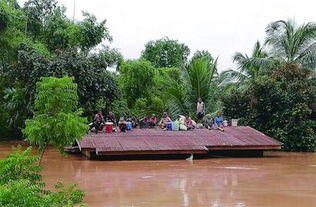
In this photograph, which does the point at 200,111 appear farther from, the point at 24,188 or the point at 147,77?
the point at 24,188

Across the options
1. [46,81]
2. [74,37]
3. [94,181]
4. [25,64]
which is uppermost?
[74,37]

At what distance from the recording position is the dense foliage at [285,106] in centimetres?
2125

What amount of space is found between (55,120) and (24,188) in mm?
5924

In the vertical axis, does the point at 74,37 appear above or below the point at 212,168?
above

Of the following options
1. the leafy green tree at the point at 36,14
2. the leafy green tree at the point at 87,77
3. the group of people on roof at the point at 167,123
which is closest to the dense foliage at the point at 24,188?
the group of people on roof at the point at 167,123

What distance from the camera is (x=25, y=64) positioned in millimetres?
21672

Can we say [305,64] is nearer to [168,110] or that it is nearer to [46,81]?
[168,110]

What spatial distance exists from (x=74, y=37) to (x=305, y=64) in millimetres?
11810

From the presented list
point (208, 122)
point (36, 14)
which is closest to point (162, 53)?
point (36, 14)

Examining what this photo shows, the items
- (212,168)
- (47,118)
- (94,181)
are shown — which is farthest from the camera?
(212,168)

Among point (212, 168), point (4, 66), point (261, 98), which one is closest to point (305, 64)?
point (261, 98)

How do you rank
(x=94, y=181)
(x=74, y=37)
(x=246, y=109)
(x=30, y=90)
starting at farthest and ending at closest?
(x=74, y=37)
(x=246, y=109)
(x=30, y=90)
(x=94, y=181)

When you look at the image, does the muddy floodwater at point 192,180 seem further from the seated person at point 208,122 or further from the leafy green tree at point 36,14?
the leafy green tree at point 36,14

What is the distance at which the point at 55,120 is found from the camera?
10.7 m
